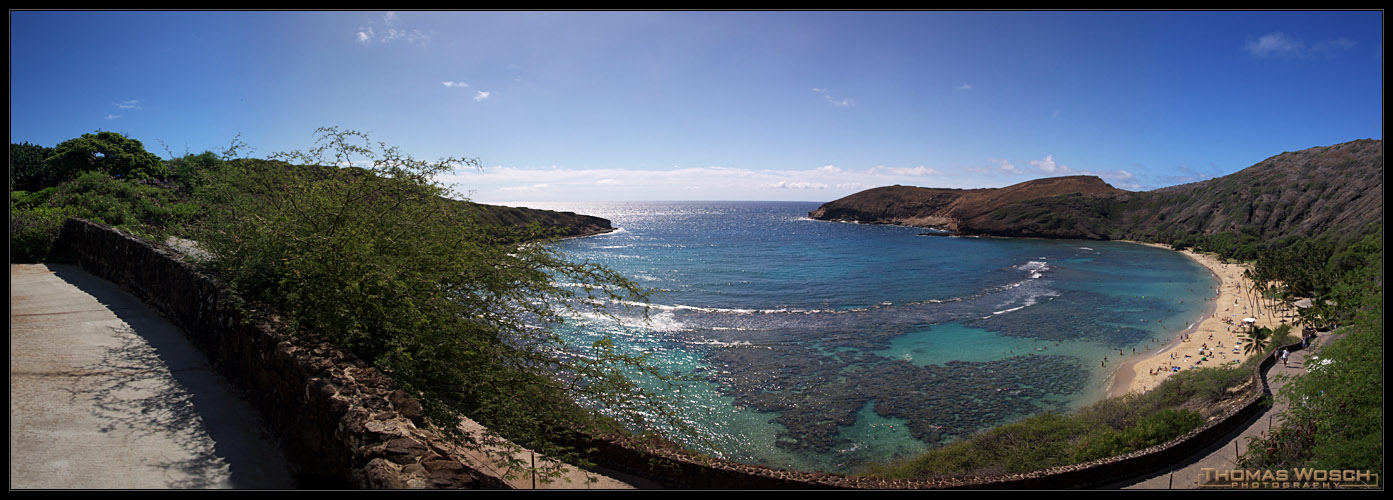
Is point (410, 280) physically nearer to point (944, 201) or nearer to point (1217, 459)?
point (1217, 459)

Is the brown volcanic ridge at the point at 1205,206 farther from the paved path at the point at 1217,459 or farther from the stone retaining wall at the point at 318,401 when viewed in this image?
the stone retaining wall at the point at 318,401

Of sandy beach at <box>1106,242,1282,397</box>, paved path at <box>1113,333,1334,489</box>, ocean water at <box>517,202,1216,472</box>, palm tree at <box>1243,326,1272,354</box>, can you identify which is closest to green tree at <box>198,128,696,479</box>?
ocean water at <box>517,202,1216,472</box>

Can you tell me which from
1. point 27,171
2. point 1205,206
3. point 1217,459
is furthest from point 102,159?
point 1205,206

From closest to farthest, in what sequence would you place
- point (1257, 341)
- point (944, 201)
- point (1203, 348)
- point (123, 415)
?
1. point (123, 415)
2. point (1257, 341)
3. point (1203, 348)
4. point (944, 201)

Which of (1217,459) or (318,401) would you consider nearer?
(318,401)

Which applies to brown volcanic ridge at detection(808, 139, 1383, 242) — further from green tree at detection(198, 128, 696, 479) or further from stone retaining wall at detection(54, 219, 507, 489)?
stone retaining wall at detection(54, 219, 507, 489)


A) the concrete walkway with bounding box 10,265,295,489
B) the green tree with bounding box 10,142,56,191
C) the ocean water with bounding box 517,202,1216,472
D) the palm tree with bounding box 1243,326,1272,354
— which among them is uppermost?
the green tree with bounding box 10,142,56,191

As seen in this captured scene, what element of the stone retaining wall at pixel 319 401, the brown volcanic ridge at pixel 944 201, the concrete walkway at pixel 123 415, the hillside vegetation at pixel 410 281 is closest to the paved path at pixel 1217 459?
the stone retaining wall at pixel 319 401
